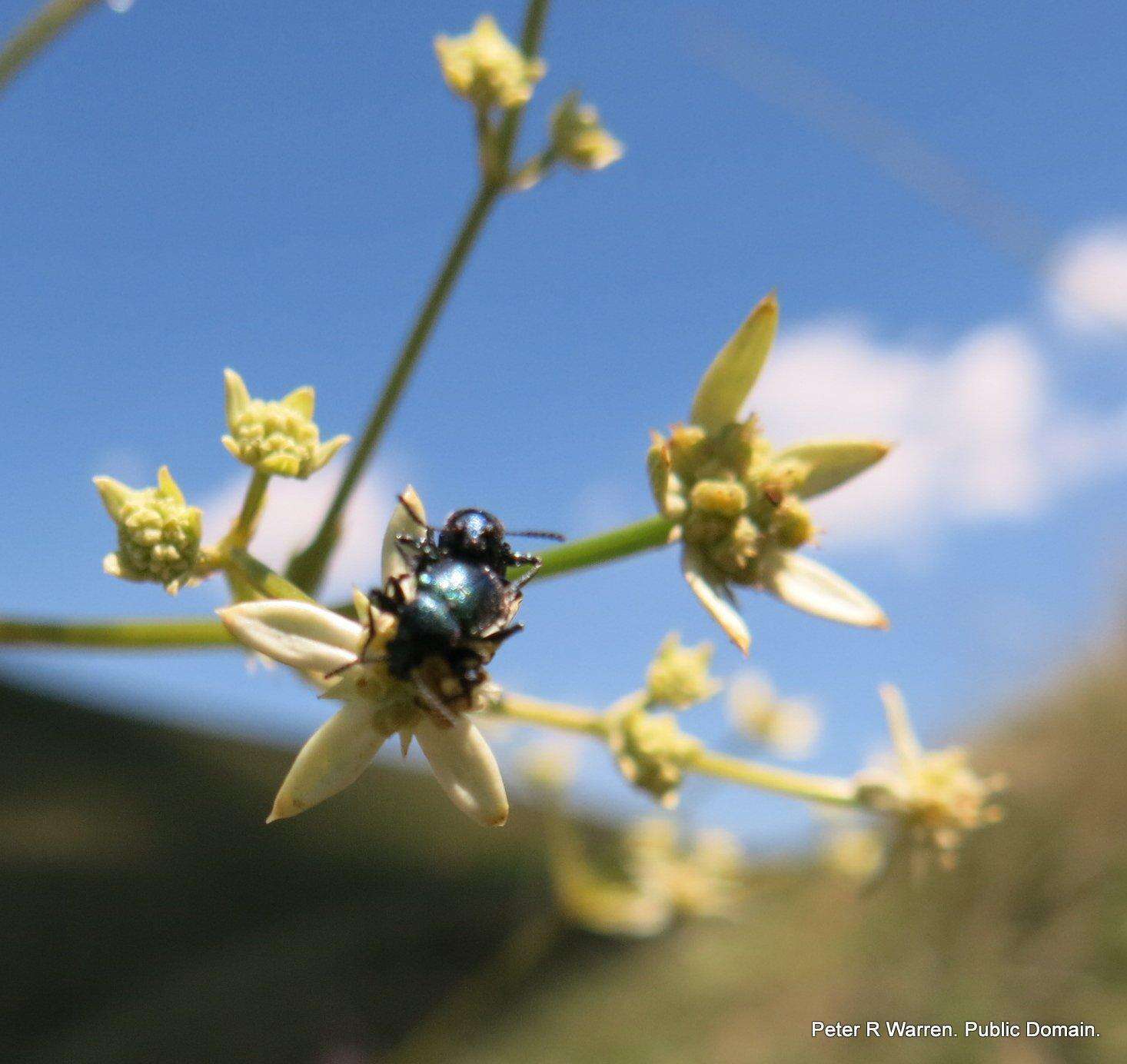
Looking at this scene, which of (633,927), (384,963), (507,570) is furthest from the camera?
(384,963)

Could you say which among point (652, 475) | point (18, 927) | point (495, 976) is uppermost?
point (652, 475)

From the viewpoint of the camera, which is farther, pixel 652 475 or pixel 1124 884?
pixel 1124 884

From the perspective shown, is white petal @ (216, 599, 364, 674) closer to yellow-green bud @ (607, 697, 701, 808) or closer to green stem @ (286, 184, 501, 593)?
green stem @ (286, 184, 501, 593)

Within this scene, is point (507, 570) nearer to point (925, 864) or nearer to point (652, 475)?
point (652, 475)

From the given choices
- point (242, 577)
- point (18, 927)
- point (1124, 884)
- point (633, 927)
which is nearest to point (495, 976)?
point (633, 927)

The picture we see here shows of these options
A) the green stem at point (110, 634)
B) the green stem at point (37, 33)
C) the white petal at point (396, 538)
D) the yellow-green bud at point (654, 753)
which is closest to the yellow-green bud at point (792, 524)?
the yellow-green bud at point (654, 753)

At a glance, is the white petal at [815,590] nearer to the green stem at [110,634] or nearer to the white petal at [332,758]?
the white petal at [332,758]
